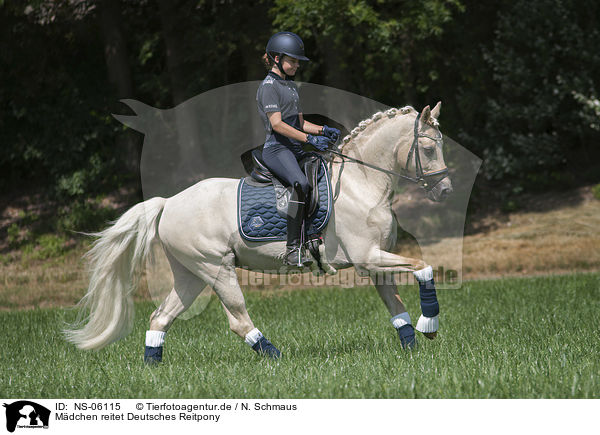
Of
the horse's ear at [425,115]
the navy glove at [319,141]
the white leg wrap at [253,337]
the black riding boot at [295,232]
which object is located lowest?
the white leg wrap at [253,337]

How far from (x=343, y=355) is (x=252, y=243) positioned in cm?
138

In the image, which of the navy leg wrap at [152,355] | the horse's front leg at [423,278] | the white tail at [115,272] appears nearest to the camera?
the horse's front leg at [423,278]

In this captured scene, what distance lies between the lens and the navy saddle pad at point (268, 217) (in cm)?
630

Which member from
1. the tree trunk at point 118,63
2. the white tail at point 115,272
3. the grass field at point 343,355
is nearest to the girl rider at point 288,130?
the grass field at point 343,355

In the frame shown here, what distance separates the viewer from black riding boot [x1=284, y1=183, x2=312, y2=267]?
6168 millimetres

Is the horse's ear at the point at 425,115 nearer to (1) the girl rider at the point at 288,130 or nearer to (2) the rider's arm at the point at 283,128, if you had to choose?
(1) the girl rider at the point at 288,130

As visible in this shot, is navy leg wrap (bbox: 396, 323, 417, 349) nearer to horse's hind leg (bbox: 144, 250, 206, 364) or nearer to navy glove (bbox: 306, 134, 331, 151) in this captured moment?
navy glove (bbox: 306, 134, 331, 151)

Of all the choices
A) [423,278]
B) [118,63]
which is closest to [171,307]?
[423,278]

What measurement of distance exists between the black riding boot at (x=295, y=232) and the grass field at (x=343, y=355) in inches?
35.7

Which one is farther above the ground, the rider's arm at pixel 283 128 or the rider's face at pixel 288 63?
the rider's face at pixel 288 63

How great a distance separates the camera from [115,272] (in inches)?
270
